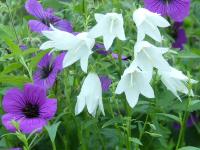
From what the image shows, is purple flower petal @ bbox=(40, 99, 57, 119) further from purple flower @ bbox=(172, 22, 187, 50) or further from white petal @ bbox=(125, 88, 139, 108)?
purple flower @ bbox=(172, 22, 187, 50)

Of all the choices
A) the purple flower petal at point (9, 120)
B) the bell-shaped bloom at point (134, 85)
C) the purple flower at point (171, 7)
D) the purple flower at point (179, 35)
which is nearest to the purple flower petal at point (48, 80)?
the purple flower petal at point (9, 120)

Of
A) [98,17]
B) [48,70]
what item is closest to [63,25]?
[48,70]

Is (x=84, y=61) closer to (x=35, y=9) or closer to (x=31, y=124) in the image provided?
(x=31, y=124)

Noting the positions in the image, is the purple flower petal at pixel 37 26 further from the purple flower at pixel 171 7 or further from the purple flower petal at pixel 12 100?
the purple flower at pixel 171 7

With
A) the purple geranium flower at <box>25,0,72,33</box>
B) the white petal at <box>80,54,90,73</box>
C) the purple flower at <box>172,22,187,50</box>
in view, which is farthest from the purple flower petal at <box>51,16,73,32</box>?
the purple flower at <box>172,22,187,50</box>

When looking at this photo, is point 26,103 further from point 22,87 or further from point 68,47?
point 68,47

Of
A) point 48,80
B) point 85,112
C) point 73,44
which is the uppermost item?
point 73,44
